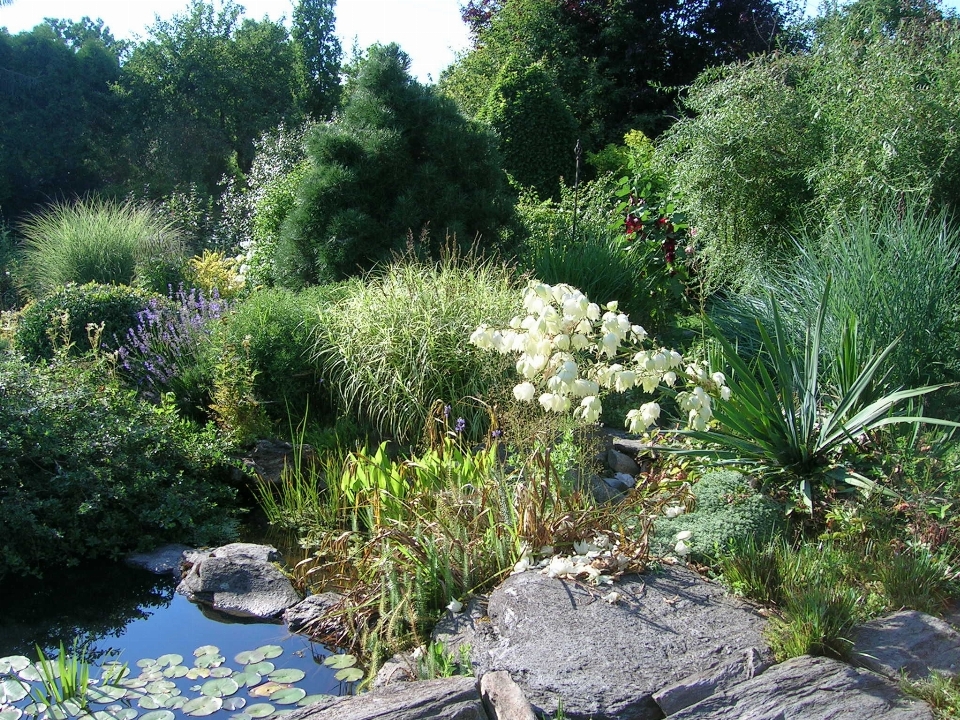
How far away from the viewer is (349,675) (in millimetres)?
3307

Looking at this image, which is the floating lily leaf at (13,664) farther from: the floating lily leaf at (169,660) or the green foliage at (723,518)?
the green foliage at (723,518)

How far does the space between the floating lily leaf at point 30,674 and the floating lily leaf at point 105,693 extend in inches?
8.3

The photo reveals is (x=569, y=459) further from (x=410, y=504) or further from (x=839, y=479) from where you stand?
(x=839, y=479)

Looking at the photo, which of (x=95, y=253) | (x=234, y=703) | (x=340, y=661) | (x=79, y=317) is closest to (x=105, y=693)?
(x=234, y=703)

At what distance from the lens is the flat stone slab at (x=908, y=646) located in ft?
9.27

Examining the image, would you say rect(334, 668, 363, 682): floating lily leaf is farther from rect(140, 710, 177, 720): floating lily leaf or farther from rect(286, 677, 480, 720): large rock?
rect(140, 710, 177, 720): floating lily leaf

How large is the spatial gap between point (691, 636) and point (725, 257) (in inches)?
206

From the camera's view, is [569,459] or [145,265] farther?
[145,265]

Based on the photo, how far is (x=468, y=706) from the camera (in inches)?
104

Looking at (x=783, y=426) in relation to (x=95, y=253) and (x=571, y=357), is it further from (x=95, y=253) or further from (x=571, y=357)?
(x=95, y=253)

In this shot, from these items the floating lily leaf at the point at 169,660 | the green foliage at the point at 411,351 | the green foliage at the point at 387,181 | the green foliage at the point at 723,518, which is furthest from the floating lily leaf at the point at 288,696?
the green foliage at the point at 387,181

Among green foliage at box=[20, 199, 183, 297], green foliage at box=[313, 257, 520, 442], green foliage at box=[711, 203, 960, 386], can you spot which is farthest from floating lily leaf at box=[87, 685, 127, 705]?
green foliage at box=[20, 199, 183, 297]

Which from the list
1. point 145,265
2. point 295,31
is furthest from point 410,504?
point 295,31

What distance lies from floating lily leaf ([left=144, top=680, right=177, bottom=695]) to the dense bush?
1.23 meters
